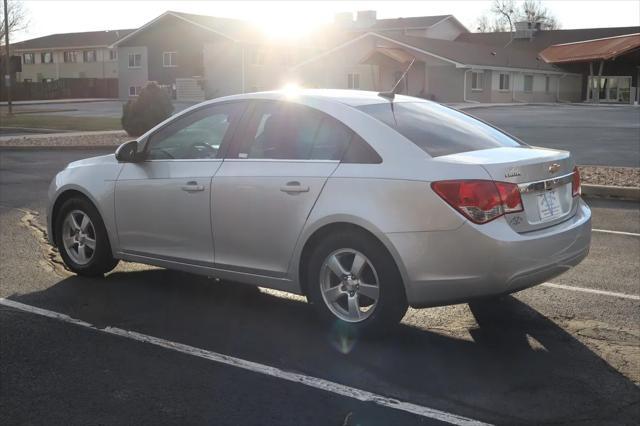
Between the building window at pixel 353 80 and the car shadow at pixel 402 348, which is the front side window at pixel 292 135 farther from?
the building window at pixel 353 80

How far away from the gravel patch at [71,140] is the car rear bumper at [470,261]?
52.7 ft

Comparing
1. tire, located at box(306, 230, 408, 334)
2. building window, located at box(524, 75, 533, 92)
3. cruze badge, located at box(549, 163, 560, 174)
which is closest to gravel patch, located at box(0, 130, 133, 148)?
tire, located at box(306, 230, 408, 334)

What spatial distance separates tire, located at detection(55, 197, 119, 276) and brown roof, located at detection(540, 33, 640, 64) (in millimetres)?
51006

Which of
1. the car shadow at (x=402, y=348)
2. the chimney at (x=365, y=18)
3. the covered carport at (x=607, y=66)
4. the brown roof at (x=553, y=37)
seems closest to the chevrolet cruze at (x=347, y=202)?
the car shadow at (x=402, y=348)

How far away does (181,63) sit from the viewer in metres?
57.7

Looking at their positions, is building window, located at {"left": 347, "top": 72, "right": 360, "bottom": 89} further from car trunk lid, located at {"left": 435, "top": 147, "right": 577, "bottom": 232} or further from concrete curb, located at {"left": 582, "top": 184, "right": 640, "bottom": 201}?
car trunk lid, located at {"left": 435, "top": 147, "right": 577, "bottom": 232}

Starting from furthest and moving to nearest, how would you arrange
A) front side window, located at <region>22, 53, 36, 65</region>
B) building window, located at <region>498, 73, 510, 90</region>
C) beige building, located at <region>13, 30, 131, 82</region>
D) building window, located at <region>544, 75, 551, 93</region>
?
1. front side window, located at <region>22, 53, 36, 65</region>
2. beige building, located at <region>13, 30, 131, 82</region>
3. building window, located at <region>544, 75, 551, 93</region>
4. building window, located at <region>498, 73, 510, 90</region>

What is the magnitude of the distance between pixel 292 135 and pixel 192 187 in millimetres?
905

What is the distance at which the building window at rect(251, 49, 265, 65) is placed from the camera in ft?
182

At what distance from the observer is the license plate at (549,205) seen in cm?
474

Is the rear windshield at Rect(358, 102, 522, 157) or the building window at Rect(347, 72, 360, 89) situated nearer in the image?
the rear windshield at Rect(358, 102, 522, 157)

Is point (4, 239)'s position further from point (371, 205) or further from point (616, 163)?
point (616, 163)

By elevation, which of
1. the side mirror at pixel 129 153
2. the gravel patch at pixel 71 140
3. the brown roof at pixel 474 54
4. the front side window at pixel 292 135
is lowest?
the gravel patch at pixel 71 140

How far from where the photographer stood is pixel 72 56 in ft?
256
